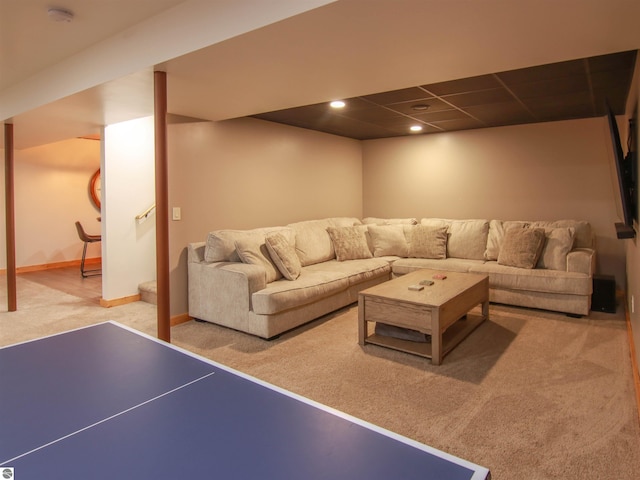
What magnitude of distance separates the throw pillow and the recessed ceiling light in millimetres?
2179

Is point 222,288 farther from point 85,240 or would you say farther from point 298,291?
point 85,240

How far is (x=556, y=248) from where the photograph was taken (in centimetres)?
442

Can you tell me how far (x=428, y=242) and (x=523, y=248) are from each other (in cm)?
119

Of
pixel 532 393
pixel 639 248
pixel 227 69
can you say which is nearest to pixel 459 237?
pixel 639 248

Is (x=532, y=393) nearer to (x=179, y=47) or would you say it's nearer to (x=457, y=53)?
(x=457, y=53)

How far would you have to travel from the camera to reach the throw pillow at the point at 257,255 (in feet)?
13.0

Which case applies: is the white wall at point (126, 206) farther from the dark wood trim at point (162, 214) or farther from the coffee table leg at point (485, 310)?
the coffee table leg at point (485, 310)

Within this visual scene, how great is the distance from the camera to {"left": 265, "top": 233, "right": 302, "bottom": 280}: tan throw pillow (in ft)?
13.4

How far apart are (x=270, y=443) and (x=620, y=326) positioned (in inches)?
160

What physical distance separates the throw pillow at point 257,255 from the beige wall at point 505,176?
10.2 ft

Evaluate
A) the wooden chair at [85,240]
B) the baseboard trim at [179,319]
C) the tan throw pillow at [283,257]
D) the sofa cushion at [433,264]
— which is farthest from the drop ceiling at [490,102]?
the wooden chair at [85,240]

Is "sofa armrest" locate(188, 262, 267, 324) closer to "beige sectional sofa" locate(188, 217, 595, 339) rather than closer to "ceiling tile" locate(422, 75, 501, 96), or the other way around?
"beige sectional sofa" locate(188, 217, 595, 339)

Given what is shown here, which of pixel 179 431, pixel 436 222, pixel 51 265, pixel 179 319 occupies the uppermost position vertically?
pixel 436 222

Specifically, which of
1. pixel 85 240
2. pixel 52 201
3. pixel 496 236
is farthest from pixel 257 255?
pixel 52 201
